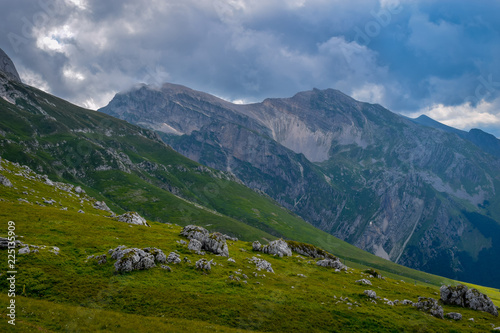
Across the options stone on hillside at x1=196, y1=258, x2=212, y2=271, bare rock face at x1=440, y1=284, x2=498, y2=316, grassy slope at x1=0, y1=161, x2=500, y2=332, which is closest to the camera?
grassy slope at x1=0, y1=161, x2=500, y2=332

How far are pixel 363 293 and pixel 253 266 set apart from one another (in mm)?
23020

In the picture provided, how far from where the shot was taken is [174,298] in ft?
133

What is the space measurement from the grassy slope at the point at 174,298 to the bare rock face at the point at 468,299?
131 inches

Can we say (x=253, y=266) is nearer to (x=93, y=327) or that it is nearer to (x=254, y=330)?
(x=254, y=330)

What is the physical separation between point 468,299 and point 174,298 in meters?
57.7

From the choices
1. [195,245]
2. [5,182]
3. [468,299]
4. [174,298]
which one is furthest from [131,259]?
[5,182]

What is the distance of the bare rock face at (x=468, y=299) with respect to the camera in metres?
54.0

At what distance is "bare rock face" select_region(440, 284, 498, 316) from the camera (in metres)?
54.0

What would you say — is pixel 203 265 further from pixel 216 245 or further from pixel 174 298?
pixel 216 245

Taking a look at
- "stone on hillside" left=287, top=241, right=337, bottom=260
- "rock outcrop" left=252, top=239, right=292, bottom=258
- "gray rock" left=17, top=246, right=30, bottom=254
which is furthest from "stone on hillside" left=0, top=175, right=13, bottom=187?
"stone on hillside" left=287, top=241, right=337, bottom=260

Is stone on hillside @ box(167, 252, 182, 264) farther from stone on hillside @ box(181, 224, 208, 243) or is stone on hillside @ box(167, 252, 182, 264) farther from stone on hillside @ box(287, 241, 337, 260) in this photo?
stone on hillside @ box(287, 241, 337, 260)

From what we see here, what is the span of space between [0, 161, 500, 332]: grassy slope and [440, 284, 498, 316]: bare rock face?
10.9ft

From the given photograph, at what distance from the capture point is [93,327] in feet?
97.9

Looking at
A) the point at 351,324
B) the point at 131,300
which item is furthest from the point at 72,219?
the point at 351,324
